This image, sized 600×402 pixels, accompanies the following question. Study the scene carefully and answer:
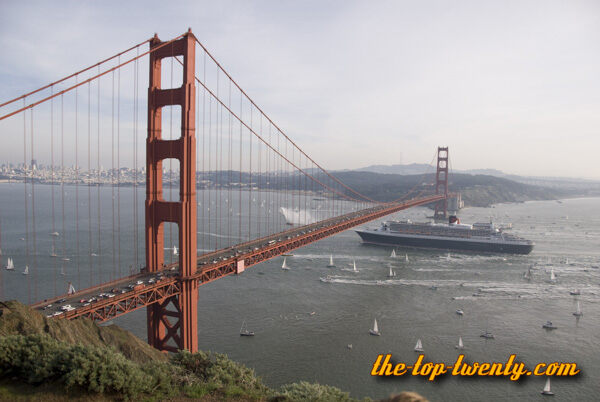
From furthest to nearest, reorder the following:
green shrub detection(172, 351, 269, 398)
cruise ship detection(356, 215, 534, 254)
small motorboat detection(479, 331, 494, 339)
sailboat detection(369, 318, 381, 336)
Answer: cruise ship detection(356, 215, 534, 254) < sailboat detection(369, 318, 381, 336) < small motorboat detection(479, 331, 494, 339) < green shrub detection(172, 351, 269, 398)

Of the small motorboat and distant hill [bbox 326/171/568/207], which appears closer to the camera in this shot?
the small motorboat

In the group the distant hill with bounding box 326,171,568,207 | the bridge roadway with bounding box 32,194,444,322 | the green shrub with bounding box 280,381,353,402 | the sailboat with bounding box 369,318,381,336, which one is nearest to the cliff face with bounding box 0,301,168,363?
the bridge roadway with bounding box 32,194,444,322

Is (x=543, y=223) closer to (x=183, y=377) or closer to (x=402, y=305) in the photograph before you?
(x=402, y=305)

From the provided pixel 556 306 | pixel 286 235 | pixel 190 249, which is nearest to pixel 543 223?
pixel 556 306

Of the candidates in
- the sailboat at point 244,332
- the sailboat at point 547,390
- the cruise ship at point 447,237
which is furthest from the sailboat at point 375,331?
the cruise ship at point 447,237

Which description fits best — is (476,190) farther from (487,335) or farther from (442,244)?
(487,335)

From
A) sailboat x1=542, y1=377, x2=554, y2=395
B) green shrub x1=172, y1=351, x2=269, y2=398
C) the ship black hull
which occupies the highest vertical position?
green shrub x1=172, y1=351, x2=269, y2=398

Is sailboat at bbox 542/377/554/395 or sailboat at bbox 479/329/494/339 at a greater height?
sailboat at bbox 479/329/494/339

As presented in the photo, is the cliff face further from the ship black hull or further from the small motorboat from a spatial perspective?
the ship black hull
